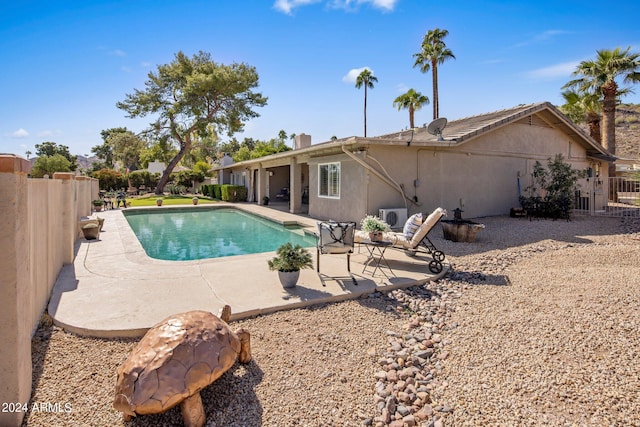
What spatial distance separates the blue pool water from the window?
1873mm

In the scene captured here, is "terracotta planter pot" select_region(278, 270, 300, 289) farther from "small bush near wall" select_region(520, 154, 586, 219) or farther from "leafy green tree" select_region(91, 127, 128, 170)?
"leafy green tree" select_region(91, 127, 128, 170)

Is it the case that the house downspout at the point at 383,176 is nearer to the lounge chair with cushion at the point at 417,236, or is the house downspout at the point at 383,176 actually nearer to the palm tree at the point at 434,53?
the lounge chair with cushion at the point at 417,236

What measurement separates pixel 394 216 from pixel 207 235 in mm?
6852

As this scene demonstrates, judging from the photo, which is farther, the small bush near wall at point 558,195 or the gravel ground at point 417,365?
the small bush near wall at point 558,195

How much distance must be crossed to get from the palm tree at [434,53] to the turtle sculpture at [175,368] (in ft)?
92.3

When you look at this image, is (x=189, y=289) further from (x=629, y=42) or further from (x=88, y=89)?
(x=629, y=42)

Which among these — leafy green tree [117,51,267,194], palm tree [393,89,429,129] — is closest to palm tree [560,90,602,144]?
palm tree [393,89,429,129]

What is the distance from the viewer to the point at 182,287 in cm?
486

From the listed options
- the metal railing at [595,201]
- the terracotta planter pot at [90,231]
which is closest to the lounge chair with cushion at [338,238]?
the terracotta planter pot at [90,231]

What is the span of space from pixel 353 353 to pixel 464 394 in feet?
3.59

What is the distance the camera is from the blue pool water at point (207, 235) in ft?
30.5

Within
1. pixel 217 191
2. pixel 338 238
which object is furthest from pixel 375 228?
pixel 217 191

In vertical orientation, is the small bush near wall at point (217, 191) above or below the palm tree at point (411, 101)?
below

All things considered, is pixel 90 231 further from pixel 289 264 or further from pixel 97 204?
pixel 97 204
